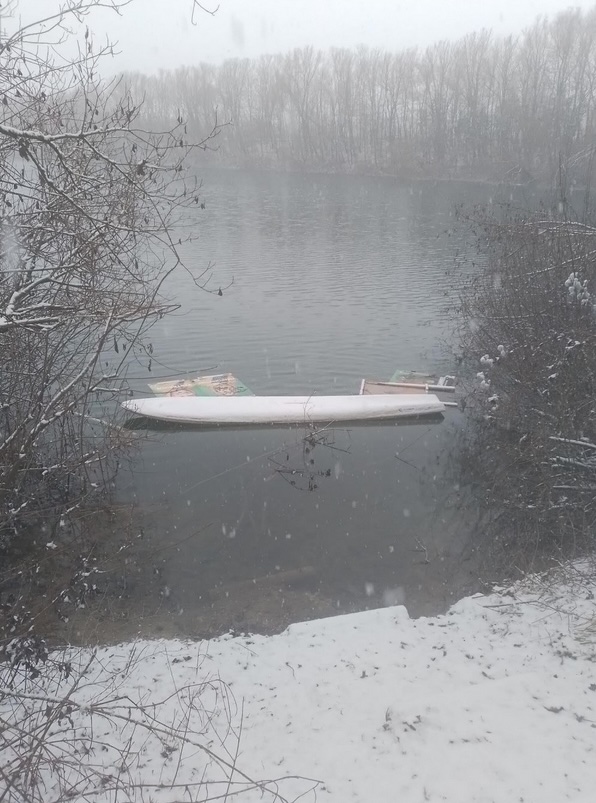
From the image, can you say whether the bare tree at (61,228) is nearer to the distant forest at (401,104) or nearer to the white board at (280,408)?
the white board at (280,408)

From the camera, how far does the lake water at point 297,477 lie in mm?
7496

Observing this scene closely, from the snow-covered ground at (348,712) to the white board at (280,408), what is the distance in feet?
20.2

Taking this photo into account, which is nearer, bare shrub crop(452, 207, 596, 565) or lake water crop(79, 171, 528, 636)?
lake water crop(79, 171, 528, 636)

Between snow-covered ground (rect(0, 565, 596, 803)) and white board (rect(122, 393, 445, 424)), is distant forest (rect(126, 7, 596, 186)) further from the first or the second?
snow-covered ground (rect(0, 565, 596, 803))

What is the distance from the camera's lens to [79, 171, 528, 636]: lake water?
7.50 m

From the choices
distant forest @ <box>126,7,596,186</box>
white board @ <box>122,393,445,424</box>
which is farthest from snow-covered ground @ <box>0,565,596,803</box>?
distant forest @ <box>126,7,596,186</box>

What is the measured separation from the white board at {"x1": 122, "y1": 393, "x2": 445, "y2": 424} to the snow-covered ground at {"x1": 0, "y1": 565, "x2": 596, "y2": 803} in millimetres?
6145

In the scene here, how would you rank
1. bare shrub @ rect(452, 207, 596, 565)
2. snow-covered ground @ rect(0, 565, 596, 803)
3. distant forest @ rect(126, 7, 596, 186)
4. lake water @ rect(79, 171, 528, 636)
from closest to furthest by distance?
snow-covered ground @ rect(0, 565, 596, 803) → lake water @ rect(79, 171, 528, 636) → bare shrub @ rect(452, 207, 596, 565) → distant forest @ rect(126, 7, 596, 186)

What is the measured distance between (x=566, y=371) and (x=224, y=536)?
558 cm

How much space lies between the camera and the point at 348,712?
15.5 ft

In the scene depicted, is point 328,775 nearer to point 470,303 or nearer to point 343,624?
point 343,624

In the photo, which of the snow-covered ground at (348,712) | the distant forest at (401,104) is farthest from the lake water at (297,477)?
the distant forest at (401,104)

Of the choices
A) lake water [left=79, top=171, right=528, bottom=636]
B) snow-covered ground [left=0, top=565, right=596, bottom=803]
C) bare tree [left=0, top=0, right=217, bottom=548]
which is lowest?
lake water [left=79, top=171, right=528, bottom=636]

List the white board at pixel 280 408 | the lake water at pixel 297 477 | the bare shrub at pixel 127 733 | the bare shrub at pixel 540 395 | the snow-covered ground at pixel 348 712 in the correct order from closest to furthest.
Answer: the bare shrub at pixel 127 733
the snow-covered ground at pixel 348 712
the lake water at pixel 297 477
the bare shrub at pixel 540 395
the white board at pixel 280 408
